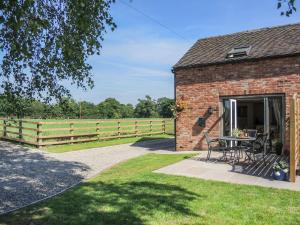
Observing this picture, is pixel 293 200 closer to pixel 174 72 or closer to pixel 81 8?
pixel 81 8

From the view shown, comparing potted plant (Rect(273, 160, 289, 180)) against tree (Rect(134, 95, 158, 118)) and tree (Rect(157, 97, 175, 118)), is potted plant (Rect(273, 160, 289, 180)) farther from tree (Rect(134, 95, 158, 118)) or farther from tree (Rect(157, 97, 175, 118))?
tree (Rect(134, 95, 158, 118))

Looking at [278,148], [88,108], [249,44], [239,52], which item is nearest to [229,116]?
[278,148]

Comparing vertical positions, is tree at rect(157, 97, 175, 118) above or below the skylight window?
below

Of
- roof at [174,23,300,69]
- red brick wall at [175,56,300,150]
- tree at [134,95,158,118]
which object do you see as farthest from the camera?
tree at [134,95,158,118]

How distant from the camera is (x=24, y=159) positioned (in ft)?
38.7

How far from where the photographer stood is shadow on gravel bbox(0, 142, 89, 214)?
6676 millimetres

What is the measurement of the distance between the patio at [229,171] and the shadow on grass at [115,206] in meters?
1.55

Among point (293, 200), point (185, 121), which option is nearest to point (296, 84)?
point (185, 121)

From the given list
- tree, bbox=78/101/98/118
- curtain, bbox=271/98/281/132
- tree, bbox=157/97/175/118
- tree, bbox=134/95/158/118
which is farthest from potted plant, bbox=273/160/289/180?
tree, bbox=78/101/98/118

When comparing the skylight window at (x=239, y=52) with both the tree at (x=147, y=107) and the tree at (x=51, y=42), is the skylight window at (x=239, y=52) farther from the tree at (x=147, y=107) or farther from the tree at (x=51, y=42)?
the tree at (x=147, y=107)

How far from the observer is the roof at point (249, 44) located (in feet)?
40.2

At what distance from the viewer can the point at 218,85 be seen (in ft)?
43.6

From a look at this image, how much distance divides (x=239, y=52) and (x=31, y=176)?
29.4 feet

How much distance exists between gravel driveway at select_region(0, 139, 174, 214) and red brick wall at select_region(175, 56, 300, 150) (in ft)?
8.64
